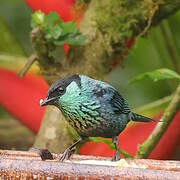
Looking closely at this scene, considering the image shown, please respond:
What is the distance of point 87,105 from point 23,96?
964 millimetres

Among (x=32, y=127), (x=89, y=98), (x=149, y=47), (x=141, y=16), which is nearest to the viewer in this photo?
(x=89, y=98)

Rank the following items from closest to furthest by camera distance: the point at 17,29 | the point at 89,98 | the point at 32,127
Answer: the point at 89,98 < the point at 32,127 < the point at 17,29

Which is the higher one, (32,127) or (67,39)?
(67,39)

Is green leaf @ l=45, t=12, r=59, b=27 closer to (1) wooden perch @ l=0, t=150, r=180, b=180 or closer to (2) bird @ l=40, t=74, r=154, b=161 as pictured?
(2) bird @ l=40, t=74, r=154, b=161

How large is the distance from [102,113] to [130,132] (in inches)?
29.4

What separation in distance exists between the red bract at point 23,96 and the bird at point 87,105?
800 millimetres

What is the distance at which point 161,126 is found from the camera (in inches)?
81.7

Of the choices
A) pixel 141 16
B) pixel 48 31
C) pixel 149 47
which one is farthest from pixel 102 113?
pixel 149 47

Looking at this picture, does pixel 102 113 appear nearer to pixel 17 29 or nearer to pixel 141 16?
pixel 141 16

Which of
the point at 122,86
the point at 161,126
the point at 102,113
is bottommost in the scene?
the point at 122,86

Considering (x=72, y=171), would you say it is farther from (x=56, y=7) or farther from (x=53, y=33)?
(x=56, y=7)

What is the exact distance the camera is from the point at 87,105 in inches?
→ 67.9

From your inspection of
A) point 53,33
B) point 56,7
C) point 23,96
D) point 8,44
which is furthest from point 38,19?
point 8,44

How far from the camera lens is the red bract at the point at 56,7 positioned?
255 centimetres
